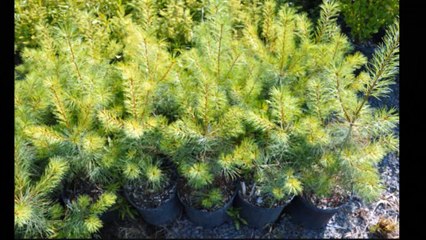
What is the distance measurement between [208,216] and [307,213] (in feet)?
Result: 1.91

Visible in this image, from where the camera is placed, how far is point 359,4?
2.78 meters

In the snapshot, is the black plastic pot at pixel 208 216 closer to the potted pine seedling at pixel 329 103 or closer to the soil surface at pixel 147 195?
the soil surface at pixel 147 195

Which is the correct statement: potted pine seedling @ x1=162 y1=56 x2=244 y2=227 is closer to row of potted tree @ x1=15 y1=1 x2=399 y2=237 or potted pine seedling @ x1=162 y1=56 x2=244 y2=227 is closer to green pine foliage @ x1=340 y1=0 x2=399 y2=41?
row of potted tree @ x1=15 y1=1 x2=399 y2=237

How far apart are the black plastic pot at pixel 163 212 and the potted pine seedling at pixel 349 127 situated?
0.78 m

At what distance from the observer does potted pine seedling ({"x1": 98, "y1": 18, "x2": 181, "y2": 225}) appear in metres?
1.84

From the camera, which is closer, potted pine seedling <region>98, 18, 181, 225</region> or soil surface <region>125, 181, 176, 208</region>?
potted pine seedling <region>98, 18, 181, 225</region>

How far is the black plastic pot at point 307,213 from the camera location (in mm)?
2193

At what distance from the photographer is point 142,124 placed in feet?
6.13

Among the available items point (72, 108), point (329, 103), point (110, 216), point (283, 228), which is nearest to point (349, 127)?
point (329, 103)

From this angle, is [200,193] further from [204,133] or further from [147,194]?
[204,133]

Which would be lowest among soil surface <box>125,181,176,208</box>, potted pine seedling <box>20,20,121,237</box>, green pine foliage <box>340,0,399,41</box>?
soil surface <box>125,181,176,208</box>

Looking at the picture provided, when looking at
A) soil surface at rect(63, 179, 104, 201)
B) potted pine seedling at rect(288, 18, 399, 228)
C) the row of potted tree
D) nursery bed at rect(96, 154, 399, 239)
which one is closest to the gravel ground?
nursery bed at rect(96, 154, 399, 239)

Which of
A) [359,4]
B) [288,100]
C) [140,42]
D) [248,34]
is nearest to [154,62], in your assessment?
[140,42]

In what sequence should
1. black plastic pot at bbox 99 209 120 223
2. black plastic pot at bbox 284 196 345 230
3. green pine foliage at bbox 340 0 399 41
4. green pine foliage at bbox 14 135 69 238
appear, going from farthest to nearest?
green pine foliage at bbox 340 0 399 41 < black plastic pot at bbox 99 209 120 223 < black plastic pot at bbox 284 196 345 230 < green pine foliage at bbox 14 135 69 238
